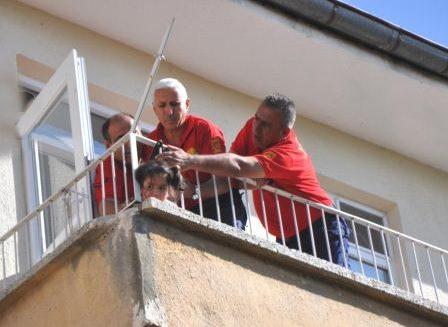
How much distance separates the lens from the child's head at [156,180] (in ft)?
29.1

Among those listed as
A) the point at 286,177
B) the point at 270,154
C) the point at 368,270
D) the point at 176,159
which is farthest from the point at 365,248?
the point at 176,159

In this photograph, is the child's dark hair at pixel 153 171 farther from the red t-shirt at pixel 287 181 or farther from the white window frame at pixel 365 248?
the white window frame at pixel 365 248

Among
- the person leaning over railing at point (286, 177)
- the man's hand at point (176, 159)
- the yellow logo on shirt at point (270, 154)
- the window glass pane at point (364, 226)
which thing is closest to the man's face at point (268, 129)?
the person leaning over railing at point (286, 177)

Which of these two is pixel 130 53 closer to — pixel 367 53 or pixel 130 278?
pixel 367 53

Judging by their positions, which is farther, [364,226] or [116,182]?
[364,226]

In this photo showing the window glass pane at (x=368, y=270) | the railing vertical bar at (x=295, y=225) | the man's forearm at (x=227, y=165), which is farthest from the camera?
the window glass pane at (x=368, y=270)

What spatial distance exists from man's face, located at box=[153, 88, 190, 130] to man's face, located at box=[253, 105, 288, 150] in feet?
1.45

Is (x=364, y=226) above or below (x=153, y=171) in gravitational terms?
above

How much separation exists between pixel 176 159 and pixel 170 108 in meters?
0.76

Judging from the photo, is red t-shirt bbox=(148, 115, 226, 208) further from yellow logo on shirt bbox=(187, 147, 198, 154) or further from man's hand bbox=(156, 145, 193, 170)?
man's hand bbox=(156, 145, 193, 170)

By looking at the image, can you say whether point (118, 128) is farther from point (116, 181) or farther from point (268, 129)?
point (268, 129)

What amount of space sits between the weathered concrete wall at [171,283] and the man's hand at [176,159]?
27 centimetres

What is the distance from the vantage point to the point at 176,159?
8914 millimetres

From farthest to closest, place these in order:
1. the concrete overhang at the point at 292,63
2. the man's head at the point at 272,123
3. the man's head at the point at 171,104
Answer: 1. the concrete overhang at the point at 292,63
2. the man's head at the point at 272,123
3. the man's head at the point at 171,104
